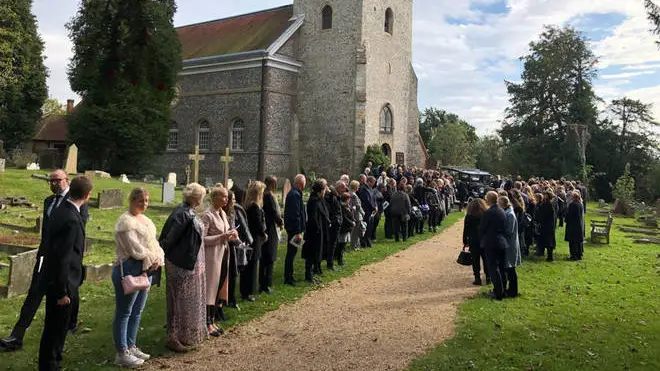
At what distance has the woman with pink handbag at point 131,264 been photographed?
5.08 meters

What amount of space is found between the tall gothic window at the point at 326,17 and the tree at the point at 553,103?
21064 millimetres

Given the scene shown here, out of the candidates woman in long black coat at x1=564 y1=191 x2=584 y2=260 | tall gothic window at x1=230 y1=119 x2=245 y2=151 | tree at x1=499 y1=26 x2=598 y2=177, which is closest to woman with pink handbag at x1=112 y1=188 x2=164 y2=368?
woman in long black coat at x1=564 y1=191 x2=584 y2=260

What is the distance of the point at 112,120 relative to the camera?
25.8 metres

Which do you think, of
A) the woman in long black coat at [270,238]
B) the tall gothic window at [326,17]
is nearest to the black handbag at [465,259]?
the woman in long black coat at [270,238]

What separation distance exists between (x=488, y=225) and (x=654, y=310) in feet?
9.73

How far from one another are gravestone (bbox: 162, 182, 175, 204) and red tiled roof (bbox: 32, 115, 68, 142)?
1113 inches

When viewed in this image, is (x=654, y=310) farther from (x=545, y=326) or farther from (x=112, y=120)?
(x=112, y=120)

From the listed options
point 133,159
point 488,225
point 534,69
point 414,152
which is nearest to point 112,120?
point 133,159

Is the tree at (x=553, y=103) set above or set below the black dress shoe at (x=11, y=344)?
above

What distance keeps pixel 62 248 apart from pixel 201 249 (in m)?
1.51

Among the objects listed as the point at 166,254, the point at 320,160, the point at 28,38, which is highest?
the point at 28,38

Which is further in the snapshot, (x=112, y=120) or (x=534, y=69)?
(x=534, y=69)

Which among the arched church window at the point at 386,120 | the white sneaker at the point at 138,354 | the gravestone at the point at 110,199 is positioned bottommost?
the white sneaker at the point at 138,354

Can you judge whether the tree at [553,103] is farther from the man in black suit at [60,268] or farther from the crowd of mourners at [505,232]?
the man in black suit at [60,268]
